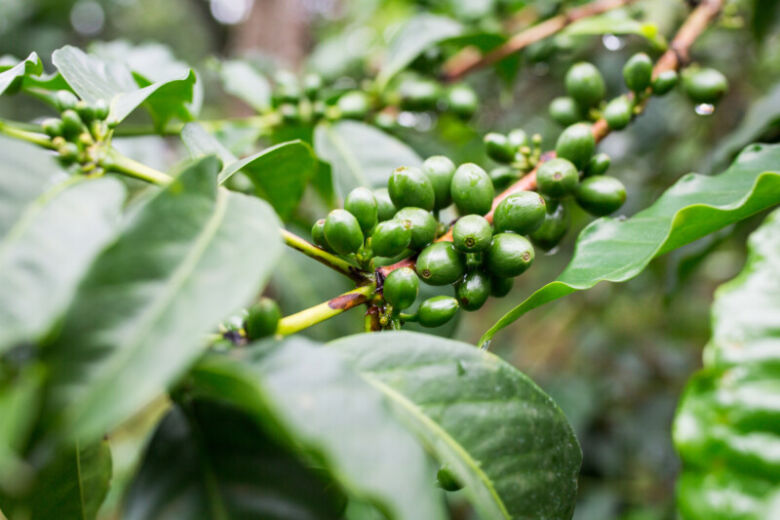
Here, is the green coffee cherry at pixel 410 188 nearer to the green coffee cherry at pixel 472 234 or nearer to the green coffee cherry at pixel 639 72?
the green coffee cherry at pixel 472 234

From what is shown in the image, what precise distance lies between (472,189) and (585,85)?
481mm

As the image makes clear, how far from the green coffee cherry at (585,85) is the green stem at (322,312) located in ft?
2.23

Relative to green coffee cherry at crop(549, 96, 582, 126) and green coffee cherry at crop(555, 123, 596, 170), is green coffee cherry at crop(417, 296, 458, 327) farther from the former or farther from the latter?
green coffee cherry at crop(549, 96, 582, 126)

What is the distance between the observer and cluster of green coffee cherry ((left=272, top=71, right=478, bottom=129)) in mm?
1416

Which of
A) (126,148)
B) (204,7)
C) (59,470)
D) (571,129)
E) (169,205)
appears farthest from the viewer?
(204,7)

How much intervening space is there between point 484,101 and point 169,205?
6.99 ft

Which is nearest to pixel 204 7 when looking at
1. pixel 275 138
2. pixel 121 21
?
pixel 121 21

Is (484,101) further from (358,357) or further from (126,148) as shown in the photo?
(358,357)

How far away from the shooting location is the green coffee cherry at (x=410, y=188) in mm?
810

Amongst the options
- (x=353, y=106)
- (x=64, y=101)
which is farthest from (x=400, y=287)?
(x=353, y=106)

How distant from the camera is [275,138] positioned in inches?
57.3

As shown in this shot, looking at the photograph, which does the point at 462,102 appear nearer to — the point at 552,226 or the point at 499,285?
the point at 552,226

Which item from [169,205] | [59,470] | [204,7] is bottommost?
[204,7]

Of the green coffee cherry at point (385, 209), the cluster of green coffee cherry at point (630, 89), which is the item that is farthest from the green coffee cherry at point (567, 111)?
the green coffee cherry at point (385, 209)
